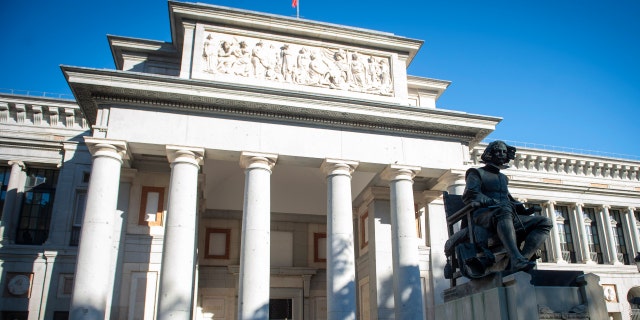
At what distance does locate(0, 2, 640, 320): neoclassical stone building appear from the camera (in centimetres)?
1798

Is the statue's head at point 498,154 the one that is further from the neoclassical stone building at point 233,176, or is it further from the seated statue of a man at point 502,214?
the neoclassical stone building at point 233,176

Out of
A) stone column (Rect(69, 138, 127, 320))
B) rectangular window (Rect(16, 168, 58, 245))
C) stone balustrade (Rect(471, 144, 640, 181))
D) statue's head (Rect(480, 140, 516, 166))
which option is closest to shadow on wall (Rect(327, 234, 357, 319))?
stone column (Rect(69, 138, 127, 320))

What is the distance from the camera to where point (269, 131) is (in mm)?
19656

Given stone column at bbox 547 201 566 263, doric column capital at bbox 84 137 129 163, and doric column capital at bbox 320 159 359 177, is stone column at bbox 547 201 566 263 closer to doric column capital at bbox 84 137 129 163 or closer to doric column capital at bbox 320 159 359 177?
doric column capital at bbox 320 159 359 177

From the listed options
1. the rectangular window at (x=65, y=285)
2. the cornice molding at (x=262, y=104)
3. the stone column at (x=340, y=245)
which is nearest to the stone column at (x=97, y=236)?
the cornice molding at (x=262, y=104)

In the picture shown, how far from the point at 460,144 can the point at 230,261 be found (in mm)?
12857

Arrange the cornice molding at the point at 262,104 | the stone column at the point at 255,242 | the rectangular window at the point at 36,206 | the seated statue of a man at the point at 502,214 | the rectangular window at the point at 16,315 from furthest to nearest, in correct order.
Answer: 1. the rectangular window at the point at 36,206
2. the rectangular window at the point at 16,315
3. the cornice molding at the point at 262,104
4. the stone column at the point at 255,242
5. the seated statue of a man at the point at 502,214

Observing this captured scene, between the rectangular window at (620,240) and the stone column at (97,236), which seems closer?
the stone column at (97,236)

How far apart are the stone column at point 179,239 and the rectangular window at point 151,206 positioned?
11.2ft

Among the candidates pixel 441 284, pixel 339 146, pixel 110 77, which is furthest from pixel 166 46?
pixel 441 284

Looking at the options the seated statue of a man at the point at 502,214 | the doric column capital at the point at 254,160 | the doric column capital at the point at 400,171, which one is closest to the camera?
the seated statue of a man at the point at 502,214

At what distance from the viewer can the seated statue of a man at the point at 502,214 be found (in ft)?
25.9

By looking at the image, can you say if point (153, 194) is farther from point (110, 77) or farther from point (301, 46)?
point (301, 46)

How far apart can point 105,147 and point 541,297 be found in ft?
49.7
